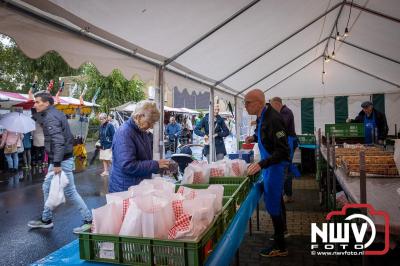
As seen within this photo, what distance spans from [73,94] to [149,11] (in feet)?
80.8

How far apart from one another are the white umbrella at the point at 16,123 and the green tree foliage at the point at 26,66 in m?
7.81

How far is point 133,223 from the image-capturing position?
1.53 metres

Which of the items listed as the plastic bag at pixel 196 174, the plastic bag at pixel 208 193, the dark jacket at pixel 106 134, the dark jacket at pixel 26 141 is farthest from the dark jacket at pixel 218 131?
the dark jacket at pixel 26 141

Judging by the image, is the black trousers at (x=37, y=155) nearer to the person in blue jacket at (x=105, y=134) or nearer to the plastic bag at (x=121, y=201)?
the person in blue jacket at (x=105, y=134)

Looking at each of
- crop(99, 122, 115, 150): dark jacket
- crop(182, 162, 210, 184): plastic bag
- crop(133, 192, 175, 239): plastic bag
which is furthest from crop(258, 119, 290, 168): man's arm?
crop(99, 122, 115, 150): dark jacket

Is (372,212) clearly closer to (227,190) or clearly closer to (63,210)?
(227,190)

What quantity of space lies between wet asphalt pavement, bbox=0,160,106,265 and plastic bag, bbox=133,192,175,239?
9.96ft

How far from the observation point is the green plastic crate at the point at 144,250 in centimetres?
143

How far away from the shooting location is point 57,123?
436 centimetres

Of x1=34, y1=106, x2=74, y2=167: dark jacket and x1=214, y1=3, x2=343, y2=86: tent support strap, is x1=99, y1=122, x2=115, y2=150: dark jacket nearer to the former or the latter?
x1=214, y1=3, x2=343, y2=86: tent support strap

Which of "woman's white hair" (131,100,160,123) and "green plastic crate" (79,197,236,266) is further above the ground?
"woman's white hair" (131,100,160,123)

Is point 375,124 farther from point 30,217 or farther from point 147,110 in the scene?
point 30,217

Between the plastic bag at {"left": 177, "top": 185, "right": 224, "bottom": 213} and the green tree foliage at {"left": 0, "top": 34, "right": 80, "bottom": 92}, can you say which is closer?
the plastic bag at {"left": 177, "top": 185, "right": 224, "bottom": 213}

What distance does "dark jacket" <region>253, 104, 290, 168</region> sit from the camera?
312 cm
